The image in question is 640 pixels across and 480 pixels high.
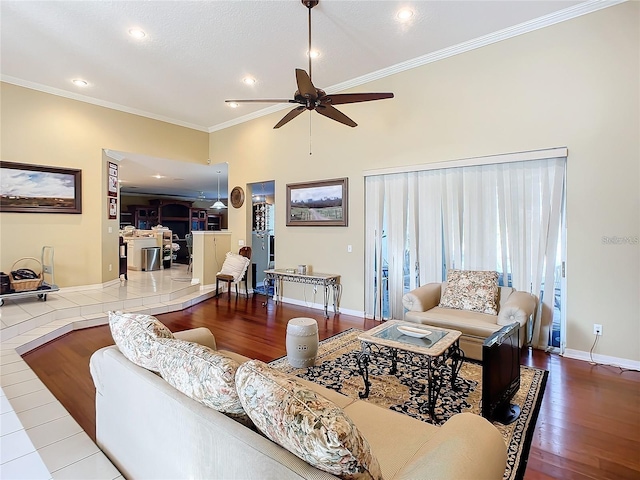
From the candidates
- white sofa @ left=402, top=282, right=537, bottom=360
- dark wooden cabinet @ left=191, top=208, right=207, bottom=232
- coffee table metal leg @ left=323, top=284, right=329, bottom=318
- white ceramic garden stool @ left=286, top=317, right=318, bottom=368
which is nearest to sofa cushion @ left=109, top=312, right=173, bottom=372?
white ceramic garden stool @ left=286, top=317, right=318, bottom=368

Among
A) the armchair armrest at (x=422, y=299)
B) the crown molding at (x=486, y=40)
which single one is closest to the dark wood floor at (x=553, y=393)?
the armchair armrest at (x=422, y=299)

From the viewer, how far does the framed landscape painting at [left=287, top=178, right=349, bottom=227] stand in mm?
5402

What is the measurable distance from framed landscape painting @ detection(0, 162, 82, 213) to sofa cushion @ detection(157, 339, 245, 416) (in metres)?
5.70

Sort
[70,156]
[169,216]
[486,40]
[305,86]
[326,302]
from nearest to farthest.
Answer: [305,86] < [486,40] < [326,302] < [70,156] < [169,216]

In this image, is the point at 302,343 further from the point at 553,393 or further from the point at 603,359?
the point at 603,359

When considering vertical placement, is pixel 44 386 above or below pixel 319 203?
below

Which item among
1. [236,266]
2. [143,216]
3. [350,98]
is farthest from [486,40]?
[143,216]

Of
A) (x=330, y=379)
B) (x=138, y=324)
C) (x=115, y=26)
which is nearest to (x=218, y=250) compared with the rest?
(x=115, y=26)

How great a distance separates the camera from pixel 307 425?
3.20 feet

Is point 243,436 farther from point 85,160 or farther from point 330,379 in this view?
point 85,160

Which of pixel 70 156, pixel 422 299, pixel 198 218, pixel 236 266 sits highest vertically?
pixel 70 156

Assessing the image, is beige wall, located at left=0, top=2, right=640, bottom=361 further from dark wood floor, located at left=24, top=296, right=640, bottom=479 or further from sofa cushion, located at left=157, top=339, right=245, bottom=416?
sofa cushion, located at left=157, top=339, right=245, bottom=416

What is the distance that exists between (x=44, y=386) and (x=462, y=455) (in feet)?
10.8

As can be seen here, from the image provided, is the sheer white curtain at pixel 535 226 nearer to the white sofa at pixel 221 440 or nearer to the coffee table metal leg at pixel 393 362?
the coffee table metal leg at pixel 393 362
